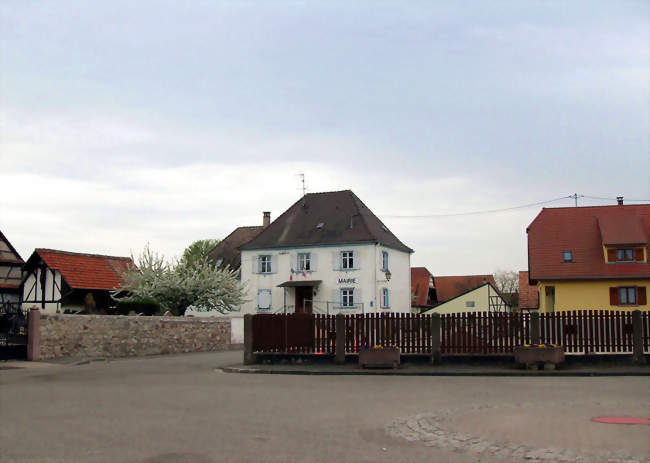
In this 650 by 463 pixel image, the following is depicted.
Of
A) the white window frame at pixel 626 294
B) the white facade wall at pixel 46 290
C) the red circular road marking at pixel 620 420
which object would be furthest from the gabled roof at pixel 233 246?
the red circular road marking at pixel 620 420

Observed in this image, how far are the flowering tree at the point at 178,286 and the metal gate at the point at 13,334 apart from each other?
1396 centimetres

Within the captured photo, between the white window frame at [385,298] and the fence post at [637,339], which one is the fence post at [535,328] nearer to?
the fence post at [637,339]

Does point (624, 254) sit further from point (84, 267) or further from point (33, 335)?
point (84, 267)

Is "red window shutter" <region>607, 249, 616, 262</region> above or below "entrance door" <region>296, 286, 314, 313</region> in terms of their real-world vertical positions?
above

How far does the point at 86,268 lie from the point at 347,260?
1803 cm

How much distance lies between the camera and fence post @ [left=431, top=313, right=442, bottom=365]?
2206 centimetres

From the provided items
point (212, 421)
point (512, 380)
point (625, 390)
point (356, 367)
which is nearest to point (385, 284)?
point (356, 367)

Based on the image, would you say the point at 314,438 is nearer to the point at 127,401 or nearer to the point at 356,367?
the point at 127,401

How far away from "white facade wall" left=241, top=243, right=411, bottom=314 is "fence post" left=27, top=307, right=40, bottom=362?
87.9ft

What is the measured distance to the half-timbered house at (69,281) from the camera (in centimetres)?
4681

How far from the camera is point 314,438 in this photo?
940 cm

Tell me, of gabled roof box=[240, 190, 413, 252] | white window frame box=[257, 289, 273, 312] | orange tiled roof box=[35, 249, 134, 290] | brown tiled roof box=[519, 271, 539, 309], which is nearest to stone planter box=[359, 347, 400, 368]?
orange tiled roof box=[35, 249, 134, 290]

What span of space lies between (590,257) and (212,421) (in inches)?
1495

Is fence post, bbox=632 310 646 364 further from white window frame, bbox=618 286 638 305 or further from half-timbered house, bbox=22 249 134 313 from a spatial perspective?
half-timbered house, bbox=22 249 134 313
